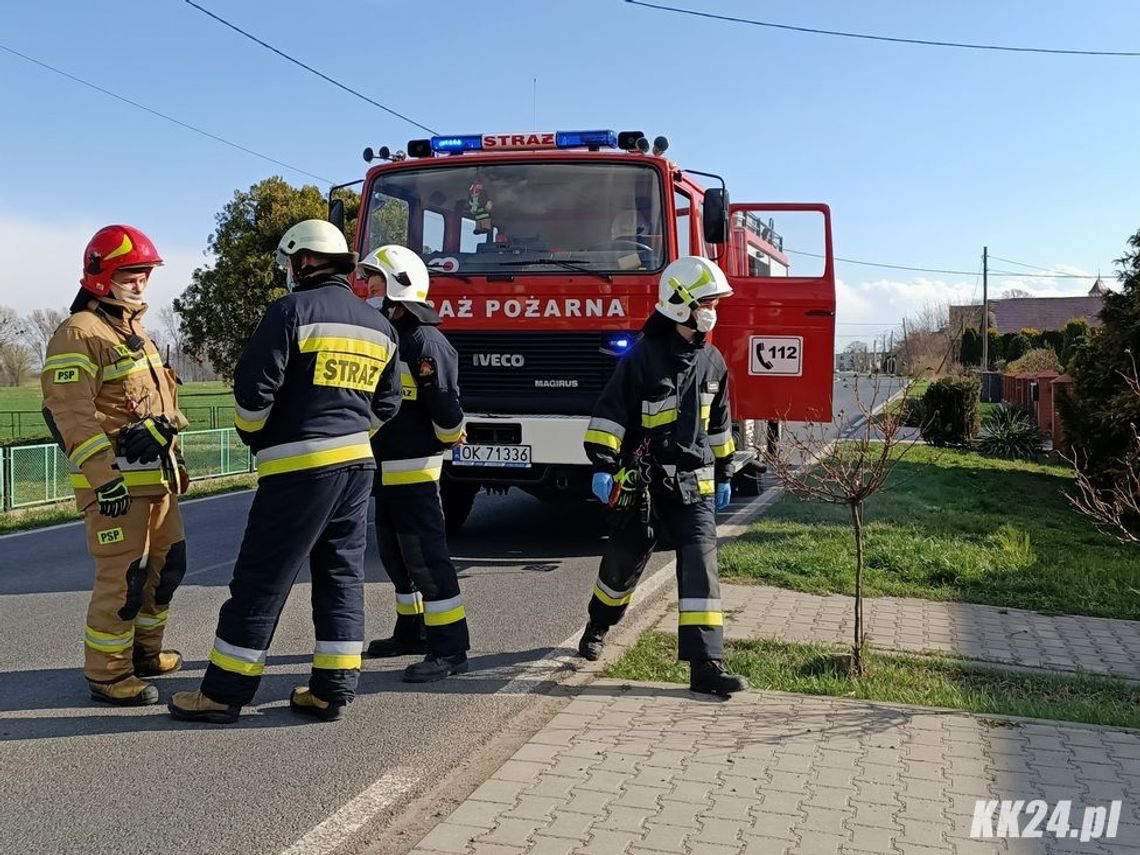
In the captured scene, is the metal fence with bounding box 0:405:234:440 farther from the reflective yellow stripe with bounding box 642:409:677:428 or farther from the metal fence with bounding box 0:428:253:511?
the reflective yellow stripe with bounding box 642:409:677:428

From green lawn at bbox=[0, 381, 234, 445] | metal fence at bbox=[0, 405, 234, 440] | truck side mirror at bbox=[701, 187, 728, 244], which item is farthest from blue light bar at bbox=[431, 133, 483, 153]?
metal fence at bbox=[0, 405, 234, 440]

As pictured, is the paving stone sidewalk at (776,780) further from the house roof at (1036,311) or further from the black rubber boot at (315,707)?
the house roof at (1036,311)

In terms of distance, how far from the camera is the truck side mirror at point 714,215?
7.79 m

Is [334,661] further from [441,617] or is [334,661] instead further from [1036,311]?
[1036,311]

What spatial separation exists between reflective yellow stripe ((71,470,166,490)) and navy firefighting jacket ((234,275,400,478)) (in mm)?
540

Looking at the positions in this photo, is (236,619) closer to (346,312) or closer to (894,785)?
(346,312)

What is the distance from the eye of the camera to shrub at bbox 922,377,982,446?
20250 mm

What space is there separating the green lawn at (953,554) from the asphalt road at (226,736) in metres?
1.87

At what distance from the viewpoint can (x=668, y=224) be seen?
26.0ft

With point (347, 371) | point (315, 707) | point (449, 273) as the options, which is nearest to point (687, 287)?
point (347, 371)

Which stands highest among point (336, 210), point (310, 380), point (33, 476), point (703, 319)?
point (336, 210)

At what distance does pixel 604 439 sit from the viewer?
5.17 m

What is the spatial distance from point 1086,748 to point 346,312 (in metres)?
3.55

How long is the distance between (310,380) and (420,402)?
996mm
